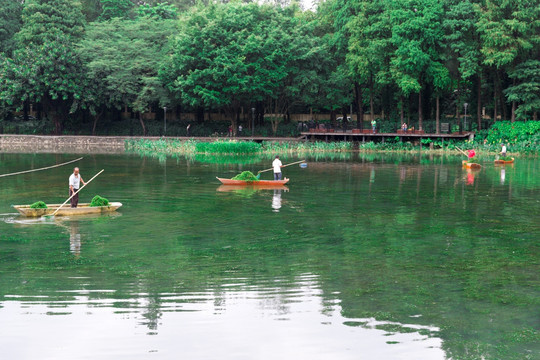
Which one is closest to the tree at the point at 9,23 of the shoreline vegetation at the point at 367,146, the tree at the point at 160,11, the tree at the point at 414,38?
the tree at the point at 160,11

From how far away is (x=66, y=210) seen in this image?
75.2ft

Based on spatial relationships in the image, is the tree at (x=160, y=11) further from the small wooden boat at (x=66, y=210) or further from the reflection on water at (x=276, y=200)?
the small wooden boat at (x=66, y=210)

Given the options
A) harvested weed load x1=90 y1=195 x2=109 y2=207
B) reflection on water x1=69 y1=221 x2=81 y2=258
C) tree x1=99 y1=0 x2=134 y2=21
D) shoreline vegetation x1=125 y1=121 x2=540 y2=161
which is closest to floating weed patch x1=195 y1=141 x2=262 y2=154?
shoreline vegetation x1=125 y1=121 x2=540 y2=161

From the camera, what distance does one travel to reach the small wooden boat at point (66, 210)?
73.9 feet

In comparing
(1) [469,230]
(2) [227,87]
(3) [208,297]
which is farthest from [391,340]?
(2) [227,87]

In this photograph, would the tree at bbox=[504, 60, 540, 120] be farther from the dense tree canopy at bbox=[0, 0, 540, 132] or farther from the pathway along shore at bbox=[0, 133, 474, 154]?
the pathway along shore at bbox=[0, 133, 474, 154]

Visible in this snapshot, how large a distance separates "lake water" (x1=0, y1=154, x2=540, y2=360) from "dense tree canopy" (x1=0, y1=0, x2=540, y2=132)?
33.9 m

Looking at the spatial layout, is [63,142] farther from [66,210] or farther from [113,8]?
[66,210]

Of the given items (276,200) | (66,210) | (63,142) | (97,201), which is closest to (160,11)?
(63,142)

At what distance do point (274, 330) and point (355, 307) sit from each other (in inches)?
74.3

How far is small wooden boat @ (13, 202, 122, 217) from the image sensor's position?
73.9ft

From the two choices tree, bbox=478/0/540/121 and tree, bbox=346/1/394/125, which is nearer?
tree, bbox=478/0/540/121

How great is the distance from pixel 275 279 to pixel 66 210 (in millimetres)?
10786

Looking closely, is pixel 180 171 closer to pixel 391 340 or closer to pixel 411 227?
pixel 411 227
